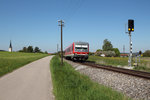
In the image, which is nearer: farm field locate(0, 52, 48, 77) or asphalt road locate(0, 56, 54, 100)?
asphalt road locate(0, 56, 54, 100)

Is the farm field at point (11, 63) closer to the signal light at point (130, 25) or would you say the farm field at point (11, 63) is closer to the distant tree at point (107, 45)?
the signal light at point (130, 25)

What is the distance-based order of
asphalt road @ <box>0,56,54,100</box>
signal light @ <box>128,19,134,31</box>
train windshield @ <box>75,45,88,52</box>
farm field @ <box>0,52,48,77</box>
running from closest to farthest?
asphalt road @ <box>0,56,54,100</box>, farm field @ <box>0,52,48,77</box>, signal light @ <box>128,19,134,31</box>, train windshield @ <box>75,45,88,52</box>

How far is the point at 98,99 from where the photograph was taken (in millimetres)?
4344

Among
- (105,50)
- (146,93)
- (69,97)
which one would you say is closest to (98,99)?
(69,97)

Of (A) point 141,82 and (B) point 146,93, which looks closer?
(B) point 146,93

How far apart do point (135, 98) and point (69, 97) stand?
8.39 ft

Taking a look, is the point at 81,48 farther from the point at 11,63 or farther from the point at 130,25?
the point at 11,63

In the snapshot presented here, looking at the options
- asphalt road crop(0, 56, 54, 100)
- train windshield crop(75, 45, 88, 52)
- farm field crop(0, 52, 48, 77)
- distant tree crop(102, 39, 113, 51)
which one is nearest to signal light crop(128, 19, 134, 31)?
train windshield crop(75, 45, 88, 52)

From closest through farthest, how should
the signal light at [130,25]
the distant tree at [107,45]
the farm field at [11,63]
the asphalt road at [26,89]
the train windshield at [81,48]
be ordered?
the asphalt road at [26,89] → the farm field at [11,63] → the signal light at [130,25] → the train windshield at [81,48] → the distant tree at [107,45]

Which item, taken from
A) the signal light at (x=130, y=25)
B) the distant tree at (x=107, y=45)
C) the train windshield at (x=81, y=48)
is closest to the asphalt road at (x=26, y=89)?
the signal light at (x=130, y=25)

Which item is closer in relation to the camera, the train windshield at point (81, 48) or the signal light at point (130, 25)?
the signal light at point (130, 25)

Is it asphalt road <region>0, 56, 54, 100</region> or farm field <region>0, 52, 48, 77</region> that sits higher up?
farm field <region>0, 52, 48, 77</region>

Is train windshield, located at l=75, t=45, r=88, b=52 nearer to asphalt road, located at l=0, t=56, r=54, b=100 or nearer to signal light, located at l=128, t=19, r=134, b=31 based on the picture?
signal light, located at l=128, t=19, r=134, b=31

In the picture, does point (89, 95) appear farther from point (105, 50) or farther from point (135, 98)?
point (105, 50)
